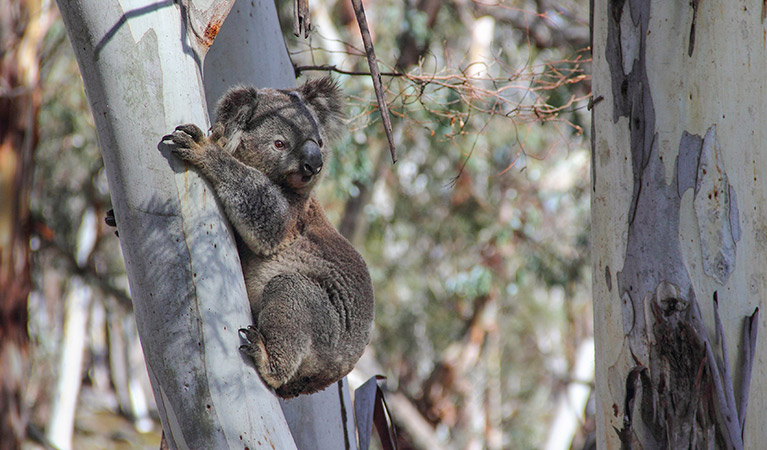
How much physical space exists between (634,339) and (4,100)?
22.3 feet

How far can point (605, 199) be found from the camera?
7.24ft

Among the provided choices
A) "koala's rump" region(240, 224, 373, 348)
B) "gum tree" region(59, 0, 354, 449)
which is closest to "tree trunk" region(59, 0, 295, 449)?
"gum tree" region(59, 0, 354, 449)

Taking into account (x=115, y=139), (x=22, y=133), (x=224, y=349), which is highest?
(x=22, y=133)

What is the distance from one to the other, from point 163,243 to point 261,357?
511 mm

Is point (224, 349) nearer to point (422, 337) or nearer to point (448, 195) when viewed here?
A: point (448, 195)

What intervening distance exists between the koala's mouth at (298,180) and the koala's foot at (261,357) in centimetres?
68

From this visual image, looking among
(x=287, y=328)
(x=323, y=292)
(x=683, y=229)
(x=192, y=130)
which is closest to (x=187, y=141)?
(x=192, y=130)

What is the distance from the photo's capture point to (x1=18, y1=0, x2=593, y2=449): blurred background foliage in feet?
27.9

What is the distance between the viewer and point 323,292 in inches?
99.7

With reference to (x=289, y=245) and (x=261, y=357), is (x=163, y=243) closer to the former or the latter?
(x=261, y=357)

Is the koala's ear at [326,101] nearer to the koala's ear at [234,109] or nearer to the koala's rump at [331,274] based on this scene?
the koala's ear at [234,109]

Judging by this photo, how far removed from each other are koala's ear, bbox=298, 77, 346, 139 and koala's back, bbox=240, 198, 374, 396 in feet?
1.29

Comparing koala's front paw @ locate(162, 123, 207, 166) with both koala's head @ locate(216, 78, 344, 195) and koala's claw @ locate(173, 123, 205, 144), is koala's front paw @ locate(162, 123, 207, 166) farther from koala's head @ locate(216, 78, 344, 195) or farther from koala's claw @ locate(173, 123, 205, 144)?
koala's head @ locate(216, 78, 344, 195)

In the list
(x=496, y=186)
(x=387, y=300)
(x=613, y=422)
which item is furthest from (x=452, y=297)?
(x=613, y=422)
